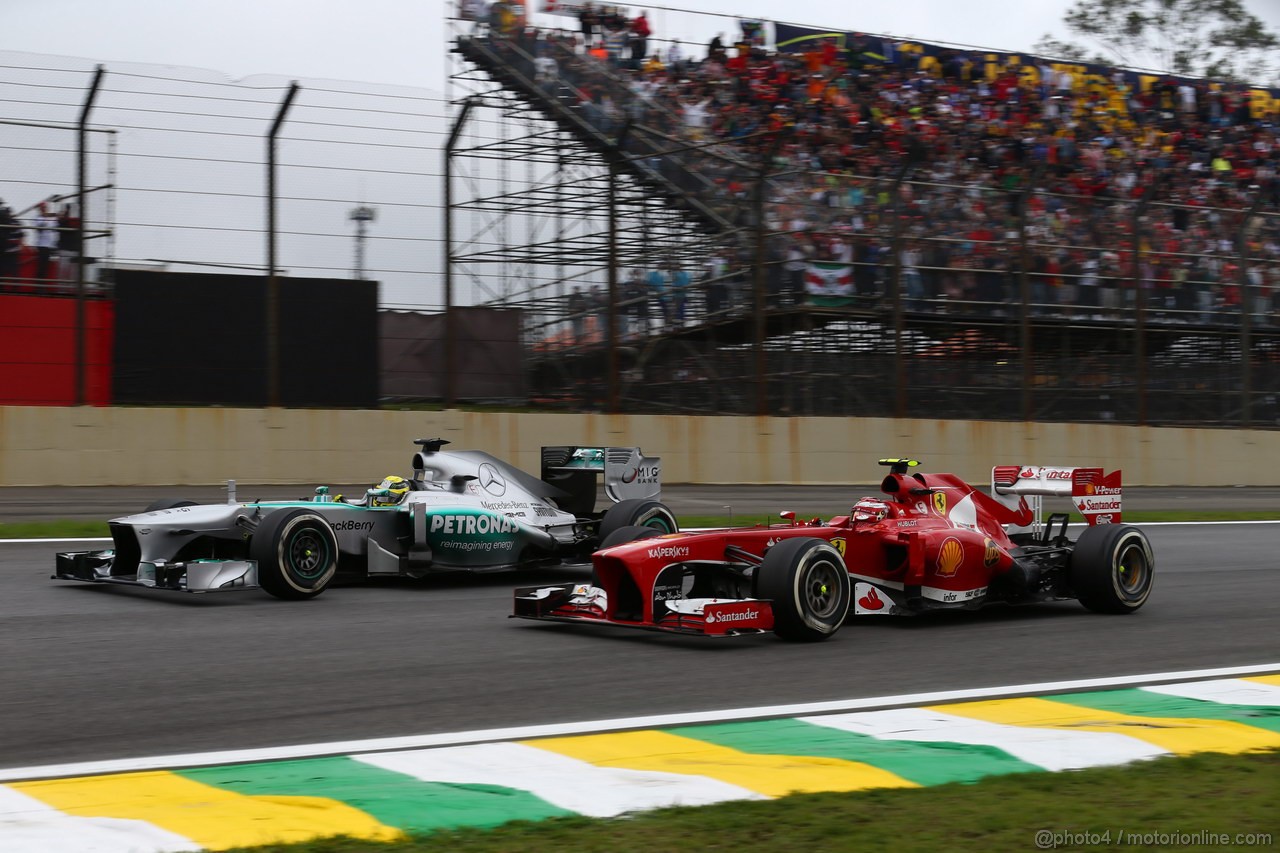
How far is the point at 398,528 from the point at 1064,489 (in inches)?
194

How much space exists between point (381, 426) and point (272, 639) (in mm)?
10182

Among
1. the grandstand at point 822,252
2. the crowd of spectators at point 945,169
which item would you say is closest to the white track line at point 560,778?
the grandstand at point 822,252

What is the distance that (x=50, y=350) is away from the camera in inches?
642

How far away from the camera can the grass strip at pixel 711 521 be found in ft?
44.2

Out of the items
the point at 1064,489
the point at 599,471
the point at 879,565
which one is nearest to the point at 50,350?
the point at 599,471

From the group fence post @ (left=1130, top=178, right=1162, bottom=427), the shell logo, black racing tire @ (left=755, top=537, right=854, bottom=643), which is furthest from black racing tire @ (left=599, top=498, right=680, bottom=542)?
fence post @ (left=1130, top=178, right=1162, bottom=427)

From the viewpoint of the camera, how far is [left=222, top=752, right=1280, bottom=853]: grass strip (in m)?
4.05

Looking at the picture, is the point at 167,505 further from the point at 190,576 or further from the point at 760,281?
the point at 760,281

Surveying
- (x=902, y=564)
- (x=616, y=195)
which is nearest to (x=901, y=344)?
(x=616, y=195)

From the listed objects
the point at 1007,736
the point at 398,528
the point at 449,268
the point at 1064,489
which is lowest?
the point at 1007,736

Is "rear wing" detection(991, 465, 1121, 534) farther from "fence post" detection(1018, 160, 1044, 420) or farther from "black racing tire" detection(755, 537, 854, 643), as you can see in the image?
"fence post" detection(1018, 160, 1044, 420)

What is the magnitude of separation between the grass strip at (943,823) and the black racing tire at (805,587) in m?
3.14

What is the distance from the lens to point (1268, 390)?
997 inches

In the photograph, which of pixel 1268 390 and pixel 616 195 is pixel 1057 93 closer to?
pixel 1268 390
